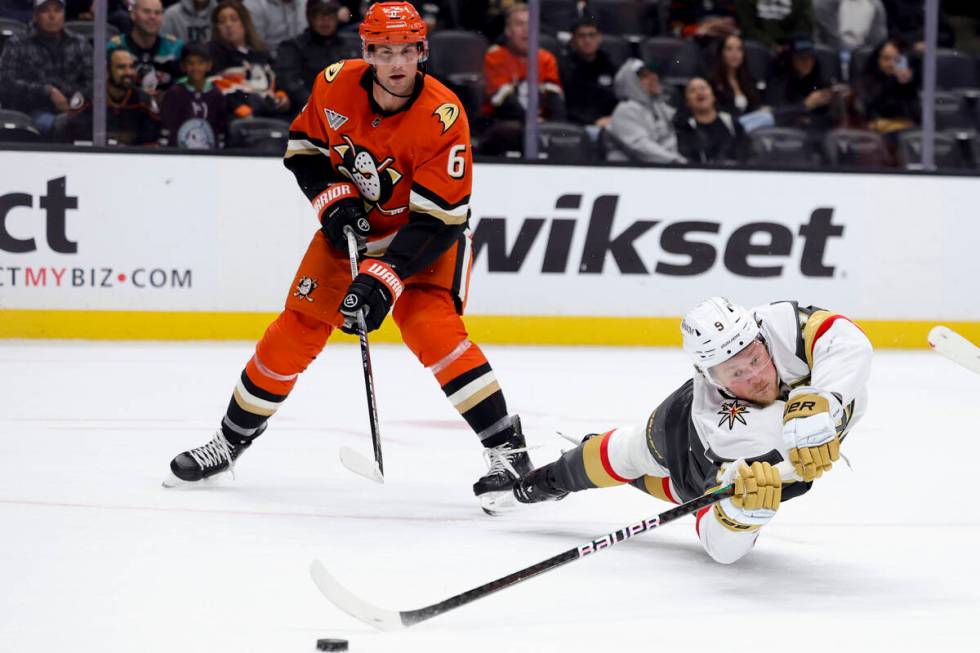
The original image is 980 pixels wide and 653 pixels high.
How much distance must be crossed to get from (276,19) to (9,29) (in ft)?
3.76

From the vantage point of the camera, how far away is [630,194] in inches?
270

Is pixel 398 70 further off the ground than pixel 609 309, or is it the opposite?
pixel 398 70

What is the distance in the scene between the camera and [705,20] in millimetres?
7281

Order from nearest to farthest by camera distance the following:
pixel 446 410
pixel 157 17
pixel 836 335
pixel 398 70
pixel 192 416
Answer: pixel 836 335
pixel 398 70
pixel 192 416
pixel 446 410
pixel 157 17

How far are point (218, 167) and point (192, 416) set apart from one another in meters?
2.13

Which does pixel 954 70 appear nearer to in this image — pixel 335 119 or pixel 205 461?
pixel 335 119

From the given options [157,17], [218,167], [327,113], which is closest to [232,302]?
[218,167]

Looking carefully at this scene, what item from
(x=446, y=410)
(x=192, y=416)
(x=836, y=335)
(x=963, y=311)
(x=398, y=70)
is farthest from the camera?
(x=963, y=311)

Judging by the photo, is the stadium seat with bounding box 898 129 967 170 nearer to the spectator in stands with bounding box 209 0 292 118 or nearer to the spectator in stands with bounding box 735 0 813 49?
the spectator in stands with bounding box 735 0 813 49

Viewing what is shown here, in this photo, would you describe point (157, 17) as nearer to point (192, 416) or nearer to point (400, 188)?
point (192, 416)

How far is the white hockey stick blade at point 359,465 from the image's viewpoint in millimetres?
3541

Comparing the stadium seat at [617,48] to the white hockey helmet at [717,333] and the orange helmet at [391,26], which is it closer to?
the orange helmet at [391,26]

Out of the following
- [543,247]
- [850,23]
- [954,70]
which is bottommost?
[543,247]

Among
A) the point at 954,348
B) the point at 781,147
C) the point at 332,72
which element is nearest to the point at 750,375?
the point at 954,348
